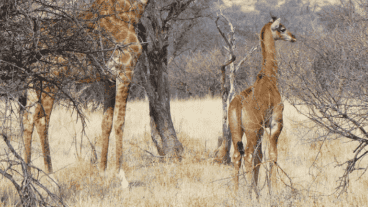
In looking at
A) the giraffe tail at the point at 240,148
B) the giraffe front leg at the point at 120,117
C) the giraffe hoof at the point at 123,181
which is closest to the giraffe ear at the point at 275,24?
the giraffe tail at the point at 240,148

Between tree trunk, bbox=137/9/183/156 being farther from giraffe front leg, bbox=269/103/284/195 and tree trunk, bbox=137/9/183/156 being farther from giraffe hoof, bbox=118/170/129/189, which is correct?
giraffe front leg, bbox=269/103/284/195

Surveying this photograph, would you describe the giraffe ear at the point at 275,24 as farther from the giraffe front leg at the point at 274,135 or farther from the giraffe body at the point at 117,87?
the giraffe body at the point at 117,87

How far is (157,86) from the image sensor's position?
641cm

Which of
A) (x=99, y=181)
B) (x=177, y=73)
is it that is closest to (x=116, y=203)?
(x=99, y=181)

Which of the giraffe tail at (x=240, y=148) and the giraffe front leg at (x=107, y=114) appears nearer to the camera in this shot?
the giraffe tail at (x=240, y=148)

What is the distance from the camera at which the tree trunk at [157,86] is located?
616 centimetres

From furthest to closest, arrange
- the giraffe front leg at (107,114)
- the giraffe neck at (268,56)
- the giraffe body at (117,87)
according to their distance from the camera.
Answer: the giraffe front leg at (107,114)
the giraffe body at (117,87)
the giraffe neck at (268,56)

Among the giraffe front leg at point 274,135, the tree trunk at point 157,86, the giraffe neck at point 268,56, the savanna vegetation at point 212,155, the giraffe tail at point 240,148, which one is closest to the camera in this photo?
the savanna vegetation at point 212,155

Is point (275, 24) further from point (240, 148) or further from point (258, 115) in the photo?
point (240, 148)

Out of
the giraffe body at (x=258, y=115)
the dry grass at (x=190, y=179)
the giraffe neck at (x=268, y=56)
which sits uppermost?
the giraffe neck at (x=268, y=56)

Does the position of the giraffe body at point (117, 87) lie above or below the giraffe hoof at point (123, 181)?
above

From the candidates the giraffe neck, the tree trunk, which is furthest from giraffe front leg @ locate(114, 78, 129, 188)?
the giraffe neck

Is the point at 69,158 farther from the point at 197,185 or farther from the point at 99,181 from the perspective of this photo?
the point at 197,185

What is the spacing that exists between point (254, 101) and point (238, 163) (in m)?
0.80
